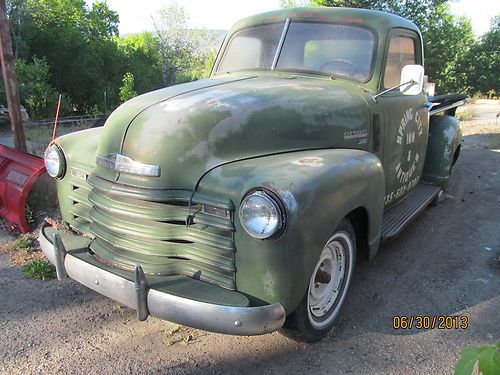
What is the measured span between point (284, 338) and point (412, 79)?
7.45ft

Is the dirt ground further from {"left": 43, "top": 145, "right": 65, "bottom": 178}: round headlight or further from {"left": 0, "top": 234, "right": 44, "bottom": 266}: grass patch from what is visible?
{"left": 43, "top": 145, "right": 65, "bottom": 178}: round headlight

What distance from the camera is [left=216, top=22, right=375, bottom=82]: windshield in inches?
144

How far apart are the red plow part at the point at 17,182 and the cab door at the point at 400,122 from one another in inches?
128

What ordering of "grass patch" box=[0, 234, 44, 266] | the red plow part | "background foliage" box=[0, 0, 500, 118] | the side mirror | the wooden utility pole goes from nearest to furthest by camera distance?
the side mirror, "grass patch" box=[0, 234, 44, 266], the red plow part, the wooden utility pole, "background foliage" box=[0, 0, 500, 118]

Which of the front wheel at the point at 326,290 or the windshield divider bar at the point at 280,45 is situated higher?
the windshield divider bar at the point at 280,45

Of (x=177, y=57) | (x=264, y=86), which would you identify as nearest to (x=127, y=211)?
(x=264, y=86)

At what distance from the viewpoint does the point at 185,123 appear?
260 centimetres

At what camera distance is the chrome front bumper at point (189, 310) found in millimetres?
2156

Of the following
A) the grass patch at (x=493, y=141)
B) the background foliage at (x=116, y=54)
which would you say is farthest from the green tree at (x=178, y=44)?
the grass patch at (x=493, y=141)

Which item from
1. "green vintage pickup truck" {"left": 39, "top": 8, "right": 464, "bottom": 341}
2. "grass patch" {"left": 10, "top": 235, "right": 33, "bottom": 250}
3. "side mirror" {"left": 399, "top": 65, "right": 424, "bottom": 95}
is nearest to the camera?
"green vintage pickup truck" {"left": 39, "top": 8, "right": 464, "bottom": 341}

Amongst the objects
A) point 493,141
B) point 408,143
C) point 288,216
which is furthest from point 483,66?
point 288,216

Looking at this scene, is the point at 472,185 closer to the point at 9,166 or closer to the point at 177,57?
the point at 9,166

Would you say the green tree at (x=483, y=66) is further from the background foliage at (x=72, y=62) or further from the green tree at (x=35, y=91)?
the green tree at (x=35, y=91)
